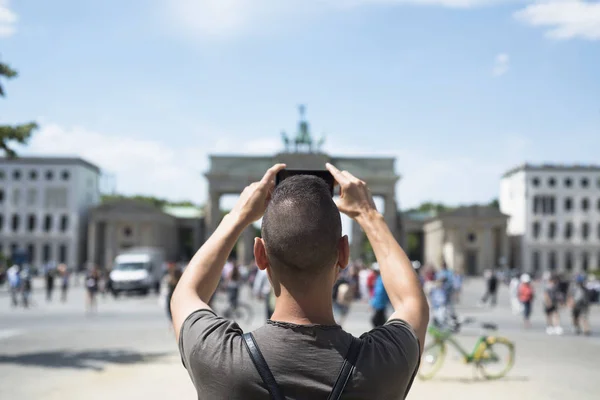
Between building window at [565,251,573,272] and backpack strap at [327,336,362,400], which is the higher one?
backpack strap at [327,336,362,400]

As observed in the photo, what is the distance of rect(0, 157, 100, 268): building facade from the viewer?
319ft

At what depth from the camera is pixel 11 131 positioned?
12.8 meters

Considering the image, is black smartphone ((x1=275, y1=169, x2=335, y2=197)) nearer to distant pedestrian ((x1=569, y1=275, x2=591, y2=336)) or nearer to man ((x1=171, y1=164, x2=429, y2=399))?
man ((x1=171, y1=164, x2=429, y2=399))

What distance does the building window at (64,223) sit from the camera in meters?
97.9

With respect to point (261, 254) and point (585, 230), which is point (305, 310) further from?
point (585, 230)

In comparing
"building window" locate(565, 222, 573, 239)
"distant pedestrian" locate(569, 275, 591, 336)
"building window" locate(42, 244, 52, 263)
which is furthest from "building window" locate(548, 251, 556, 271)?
"distant pedestrian" locate(569, 275, 591, 336)

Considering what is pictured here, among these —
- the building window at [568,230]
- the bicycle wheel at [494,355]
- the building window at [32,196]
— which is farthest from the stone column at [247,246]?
the bicycle wheel at [494,355]

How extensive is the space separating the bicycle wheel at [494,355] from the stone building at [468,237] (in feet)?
230

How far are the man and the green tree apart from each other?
11.7 metres

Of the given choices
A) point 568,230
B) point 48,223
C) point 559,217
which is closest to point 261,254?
point 48,223

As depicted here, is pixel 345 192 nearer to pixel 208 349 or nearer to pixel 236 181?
pixel 208 349

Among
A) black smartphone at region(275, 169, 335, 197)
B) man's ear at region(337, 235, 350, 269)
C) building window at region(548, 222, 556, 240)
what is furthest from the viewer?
building window at region(548, 222, 556, 240)

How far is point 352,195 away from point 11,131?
39.0 ft

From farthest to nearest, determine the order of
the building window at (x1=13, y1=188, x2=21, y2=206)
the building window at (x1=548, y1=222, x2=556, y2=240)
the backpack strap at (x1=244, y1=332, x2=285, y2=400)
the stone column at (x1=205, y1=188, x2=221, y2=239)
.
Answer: the building window at (x1=548, y1=222, x2=556, y2=240) → the building window at (x1=13, y1=188, x2=21, y2=206) → the stone column at (x1=205, y1=188, x2=221, y2=239) → the backpack strap at (x1=244, y1=332, x2=285, y2=400)
